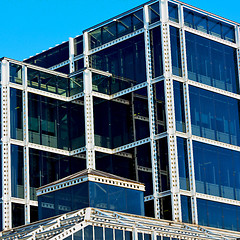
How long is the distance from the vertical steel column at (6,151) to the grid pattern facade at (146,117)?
9cm

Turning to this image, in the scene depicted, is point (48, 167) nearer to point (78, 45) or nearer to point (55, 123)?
point (55, 123)

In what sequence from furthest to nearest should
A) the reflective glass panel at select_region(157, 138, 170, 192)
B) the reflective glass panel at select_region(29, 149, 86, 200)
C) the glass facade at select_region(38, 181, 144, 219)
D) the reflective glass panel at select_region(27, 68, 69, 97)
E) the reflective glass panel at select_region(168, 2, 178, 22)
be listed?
the reflective glass panel at select_region(27, 68, 69, 97), the reflective glass panel at select_region(29, 149, 86, 200), the reflective glass panel at select_region(168, 2, 178, 22), the reflective glass panel at select_region(157, 138, 170, 192), the glass facade at select_region(38, 181, 144, 219)

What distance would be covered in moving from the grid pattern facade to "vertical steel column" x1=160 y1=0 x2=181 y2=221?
0.28 ft

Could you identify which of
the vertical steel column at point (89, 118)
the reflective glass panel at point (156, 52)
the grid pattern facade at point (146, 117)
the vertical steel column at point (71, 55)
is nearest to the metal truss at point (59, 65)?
the vertical steel column at point (71, 55)

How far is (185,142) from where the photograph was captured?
69438 millimetres

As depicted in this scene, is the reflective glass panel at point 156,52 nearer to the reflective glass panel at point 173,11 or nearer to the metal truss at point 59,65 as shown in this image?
the reflective glass panel at point 173,11

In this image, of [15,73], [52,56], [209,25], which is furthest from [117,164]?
[52,56]

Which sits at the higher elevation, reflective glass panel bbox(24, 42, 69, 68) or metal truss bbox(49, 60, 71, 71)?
reflective glass panel bbox(24, 42, 69, 68)

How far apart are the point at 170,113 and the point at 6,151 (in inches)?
584

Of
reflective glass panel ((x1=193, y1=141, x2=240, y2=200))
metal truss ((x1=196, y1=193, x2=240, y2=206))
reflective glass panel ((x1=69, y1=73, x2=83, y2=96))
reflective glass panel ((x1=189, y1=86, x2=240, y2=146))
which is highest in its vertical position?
reflective glass panel ((x1=69, y1=73, x2=83, y2=96))

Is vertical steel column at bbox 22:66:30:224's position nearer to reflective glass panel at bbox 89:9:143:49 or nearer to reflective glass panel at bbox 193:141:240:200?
reflective glass panel at bbox 89:9:143:49

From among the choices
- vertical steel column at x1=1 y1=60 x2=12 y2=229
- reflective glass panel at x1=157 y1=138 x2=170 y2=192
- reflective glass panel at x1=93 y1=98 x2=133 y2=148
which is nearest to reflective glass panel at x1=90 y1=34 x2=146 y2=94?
reflective glass panel at x1=93 y1=98 x2=133 y2=148

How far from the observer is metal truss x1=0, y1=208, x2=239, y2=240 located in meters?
55.1

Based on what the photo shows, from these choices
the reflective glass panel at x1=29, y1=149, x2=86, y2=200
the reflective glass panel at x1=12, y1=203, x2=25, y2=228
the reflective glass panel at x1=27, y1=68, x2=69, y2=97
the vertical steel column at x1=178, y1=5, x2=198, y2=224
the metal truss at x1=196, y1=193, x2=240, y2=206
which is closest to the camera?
the vertical steel column at x1=178, y1=5, x2=198, y2=224
